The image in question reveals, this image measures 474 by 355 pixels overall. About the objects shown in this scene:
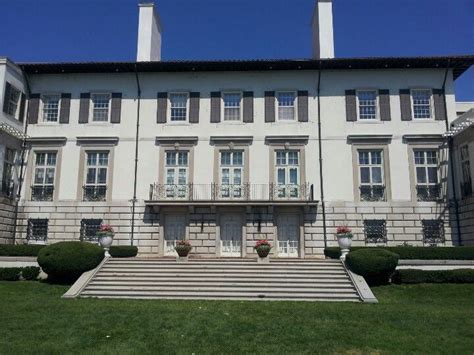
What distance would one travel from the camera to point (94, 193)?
85.2ft

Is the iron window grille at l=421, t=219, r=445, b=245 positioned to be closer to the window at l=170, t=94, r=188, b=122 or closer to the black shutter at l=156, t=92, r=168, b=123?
the window at l=170, t=94, r=188, b=122

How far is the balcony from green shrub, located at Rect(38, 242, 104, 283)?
20.7 ft

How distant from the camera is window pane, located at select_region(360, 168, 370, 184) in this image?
83.9 feet

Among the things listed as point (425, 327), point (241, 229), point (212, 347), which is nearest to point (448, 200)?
point (241, 229)

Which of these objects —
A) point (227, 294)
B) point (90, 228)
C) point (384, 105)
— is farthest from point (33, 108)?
point (384, 105)

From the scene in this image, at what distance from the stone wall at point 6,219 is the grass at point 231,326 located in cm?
978

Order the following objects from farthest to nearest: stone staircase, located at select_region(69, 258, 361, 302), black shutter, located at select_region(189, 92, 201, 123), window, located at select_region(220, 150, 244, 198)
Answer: black shutter, located at select_region(189, 92, 201, 123)
window, located at select_region(220, 150, 244, 198)
stone staircase, located at select_region(69, 258, 361, 302)

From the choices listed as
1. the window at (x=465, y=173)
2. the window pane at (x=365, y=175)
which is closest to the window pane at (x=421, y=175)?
the window at (x=465, y=173)

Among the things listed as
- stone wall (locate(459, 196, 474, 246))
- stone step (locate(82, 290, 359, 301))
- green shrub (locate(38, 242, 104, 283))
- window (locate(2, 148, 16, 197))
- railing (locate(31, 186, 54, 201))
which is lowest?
stone step (locate(82, 290, 359, 301))

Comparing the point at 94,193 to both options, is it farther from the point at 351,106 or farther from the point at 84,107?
the point at 351,106

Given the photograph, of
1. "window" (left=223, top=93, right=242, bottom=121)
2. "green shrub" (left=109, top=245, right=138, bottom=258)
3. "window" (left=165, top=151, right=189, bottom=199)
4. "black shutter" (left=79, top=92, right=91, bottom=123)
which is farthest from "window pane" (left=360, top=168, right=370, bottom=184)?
"black shutter" (left=79, top=92, right=91, bottom=123)

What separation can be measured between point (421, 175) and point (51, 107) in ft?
70.9

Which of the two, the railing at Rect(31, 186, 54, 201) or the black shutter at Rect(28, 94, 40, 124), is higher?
the black shutter at Rect(28, 94, 40, 124)

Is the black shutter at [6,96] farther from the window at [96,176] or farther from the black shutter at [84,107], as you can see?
the window at [96,176]
